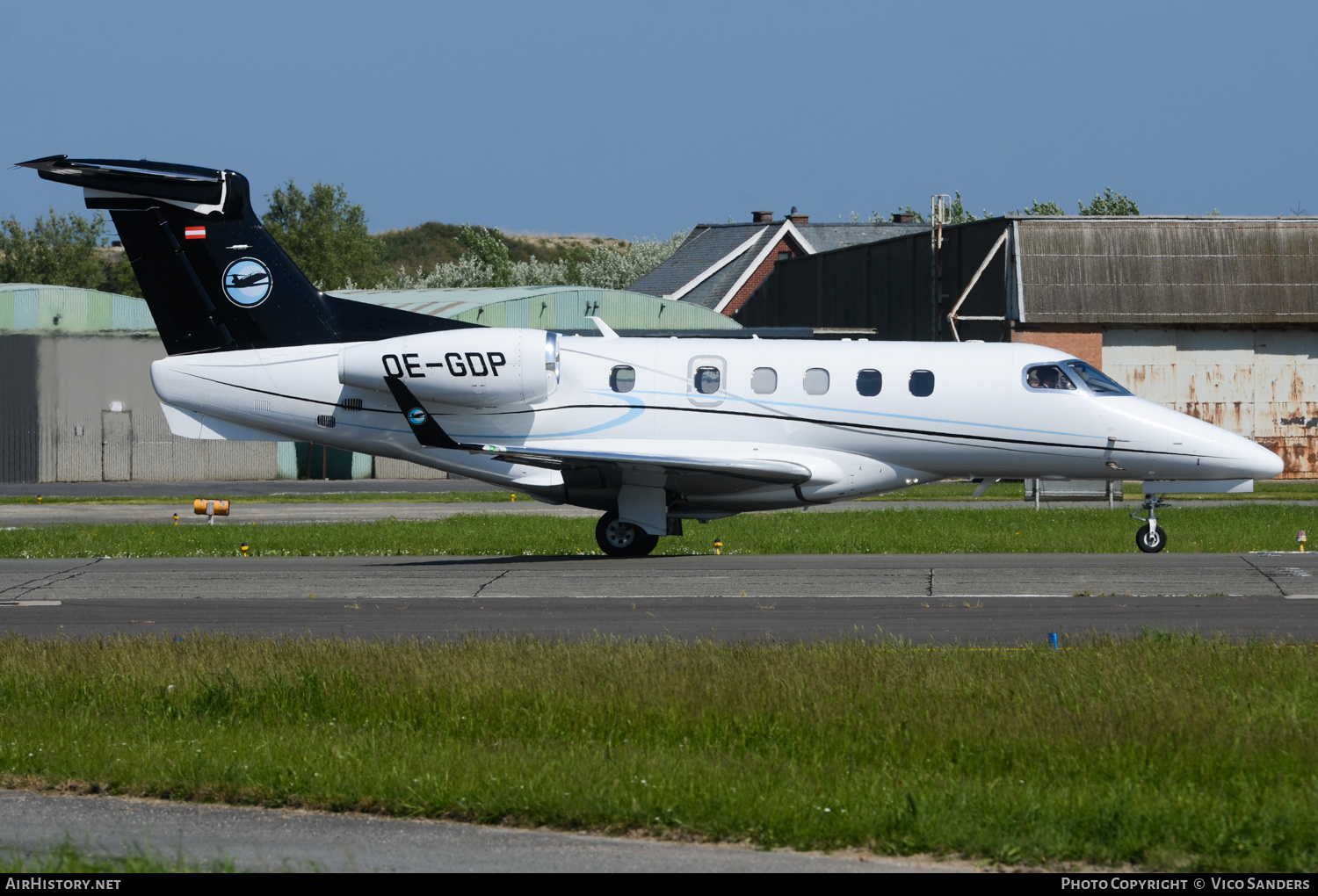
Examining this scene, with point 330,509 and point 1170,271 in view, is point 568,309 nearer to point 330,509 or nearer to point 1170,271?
point 330,509

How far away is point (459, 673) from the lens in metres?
10.8

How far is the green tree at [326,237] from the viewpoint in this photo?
93.2 meters

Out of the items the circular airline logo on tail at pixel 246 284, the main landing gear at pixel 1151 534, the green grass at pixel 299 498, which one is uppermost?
the circular airline logo on tail at pixel 246 284

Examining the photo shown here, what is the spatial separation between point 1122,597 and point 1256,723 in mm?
7050

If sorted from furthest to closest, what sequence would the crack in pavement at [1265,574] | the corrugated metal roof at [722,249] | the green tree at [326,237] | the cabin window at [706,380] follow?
1. the green tree at [326,237]
2. the corrugated metal roof at [722,249]
3. the cabin window at [706,380]
4. the crack in pavement at [1265,574]

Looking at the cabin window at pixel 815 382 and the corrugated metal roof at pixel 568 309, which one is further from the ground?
the corrugated metal roof at pixel 568 309

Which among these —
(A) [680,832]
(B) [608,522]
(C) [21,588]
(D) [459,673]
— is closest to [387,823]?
(A) [680,832]

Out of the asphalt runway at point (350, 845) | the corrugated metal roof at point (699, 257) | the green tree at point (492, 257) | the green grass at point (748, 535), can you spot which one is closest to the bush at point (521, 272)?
the green tree at point (492, 257)

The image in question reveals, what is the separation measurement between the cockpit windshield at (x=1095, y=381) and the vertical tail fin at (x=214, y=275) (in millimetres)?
9902

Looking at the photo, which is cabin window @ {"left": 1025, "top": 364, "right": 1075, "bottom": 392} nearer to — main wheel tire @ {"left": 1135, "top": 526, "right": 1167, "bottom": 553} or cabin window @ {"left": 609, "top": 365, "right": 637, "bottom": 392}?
main wheel tire @ {"left": 1135, "top": 526, "right": 1167, "bottom": 553}

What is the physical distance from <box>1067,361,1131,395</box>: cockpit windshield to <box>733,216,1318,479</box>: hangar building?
21290mm

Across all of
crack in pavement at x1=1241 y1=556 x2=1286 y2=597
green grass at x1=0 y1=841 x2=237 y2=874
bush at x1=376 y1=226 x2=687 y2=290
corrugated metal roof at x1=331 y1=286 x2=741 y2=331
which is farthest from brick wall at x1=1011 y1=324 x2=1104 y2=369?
bush at x1=376 y1=226 x2=687 y2=290

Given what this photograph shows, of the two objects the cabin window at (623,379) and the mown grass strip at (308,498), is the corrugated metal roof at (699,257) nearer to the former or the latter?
the mown grass strip at (308,498)

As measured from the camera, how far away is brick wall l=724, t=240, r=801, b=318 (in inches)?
2648
